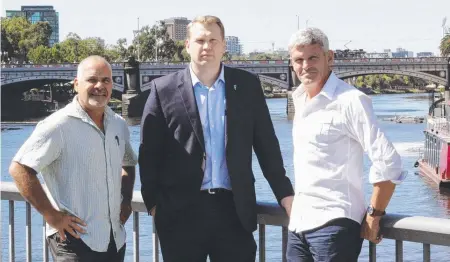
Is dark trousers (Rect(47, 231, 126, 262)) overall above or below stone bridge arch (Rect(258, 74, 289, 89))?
above

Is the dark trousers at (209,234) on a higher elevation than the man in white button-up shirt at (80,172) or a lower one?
lower

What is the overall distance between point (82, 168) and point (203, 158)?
0.52 meters

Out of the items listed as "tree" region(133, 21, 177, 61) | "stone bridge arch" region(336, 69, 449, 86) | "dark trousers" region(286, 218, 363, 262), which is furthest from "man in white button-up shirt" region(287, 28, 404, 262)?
"tree" region(133, 21, 177, 61)

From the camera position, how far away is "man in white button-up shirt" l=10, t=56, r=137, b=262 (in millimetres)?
3771

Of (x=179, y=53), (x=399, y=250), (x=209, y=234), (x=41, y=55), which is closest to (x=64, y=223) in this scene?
(x=209, y=234)

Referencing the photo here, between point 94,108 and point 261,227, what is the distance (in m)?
0.91

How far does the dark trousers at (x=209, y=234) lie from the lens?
3.84 m

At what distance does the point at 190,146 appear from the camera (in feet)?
12.6

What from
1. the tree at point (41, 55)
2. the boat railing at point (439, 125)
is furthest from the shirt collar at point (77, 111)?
the tree at point (41, 55)

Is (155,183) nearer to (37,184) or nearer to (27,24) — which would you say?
(37,184)

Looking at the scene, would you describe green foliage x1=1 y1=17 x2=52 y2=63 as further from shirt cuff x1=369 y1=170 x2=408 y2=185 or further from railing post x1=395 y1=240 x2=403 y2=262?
shirt cuff x1=369 y1=170 x2=408 y2=185

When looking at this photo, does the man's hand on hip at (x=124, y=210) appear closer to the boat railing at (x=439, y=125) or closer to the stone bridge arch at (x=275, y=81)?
the boat railing at (x=439, y=125)

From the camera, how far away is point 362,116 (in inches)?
134

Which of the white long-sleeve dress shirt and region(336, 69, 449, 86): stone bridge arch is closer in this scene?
the white long-sleeve dress shirt
